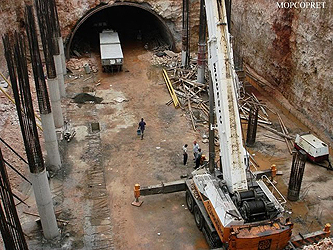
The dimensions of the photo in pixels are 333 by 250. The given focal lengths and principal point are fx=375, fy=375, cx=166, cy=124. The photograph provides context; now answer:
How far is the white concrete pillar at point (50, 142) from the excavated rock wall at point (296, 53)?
1244 centimetres

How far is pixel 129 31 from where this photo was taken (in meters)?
33.8

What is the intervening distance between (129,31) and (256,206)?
26.3 meters

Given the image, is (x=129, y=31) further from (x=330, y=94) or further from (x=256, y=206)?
(x=256, y=206)

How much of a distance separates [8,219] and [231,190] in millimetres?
6138

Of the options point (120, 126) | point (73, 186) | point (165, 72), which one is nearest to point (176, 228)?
point (73, 186)

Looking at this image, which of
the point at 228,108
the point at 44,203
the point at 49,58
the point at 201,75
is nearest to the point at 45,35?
the point at 49,58

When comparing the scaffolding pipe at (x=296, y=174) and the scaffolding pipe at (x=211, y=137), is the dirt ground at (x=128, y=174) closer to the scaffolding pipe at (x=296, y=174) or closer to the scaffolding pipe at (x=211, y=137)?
the scaffolding pipe at (x=296, y=174)

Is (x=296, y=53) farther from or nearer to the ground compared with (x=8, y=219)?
farther from the ground

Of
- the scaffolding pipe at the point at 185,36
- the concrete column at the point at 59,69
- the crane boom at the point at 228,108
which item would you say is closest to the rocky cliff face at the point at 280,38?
the scaffolding pipe at the point at 185,36

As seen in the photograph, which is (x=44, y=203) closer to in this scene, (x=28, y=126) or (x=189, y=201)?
(x=28, y=126)

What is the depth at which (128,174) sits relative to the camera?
16.0m

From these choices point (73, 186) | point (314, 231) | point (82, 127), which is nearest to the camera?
point (314, 231)

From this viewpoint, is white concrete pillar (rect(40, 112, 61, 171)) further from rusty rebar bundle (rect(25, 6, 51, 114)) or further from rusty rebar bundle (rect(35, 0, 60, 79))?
rusty rebar bundle (rect(35, 0, 60, 79))

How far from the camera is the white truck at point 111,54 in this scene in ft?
82.7
